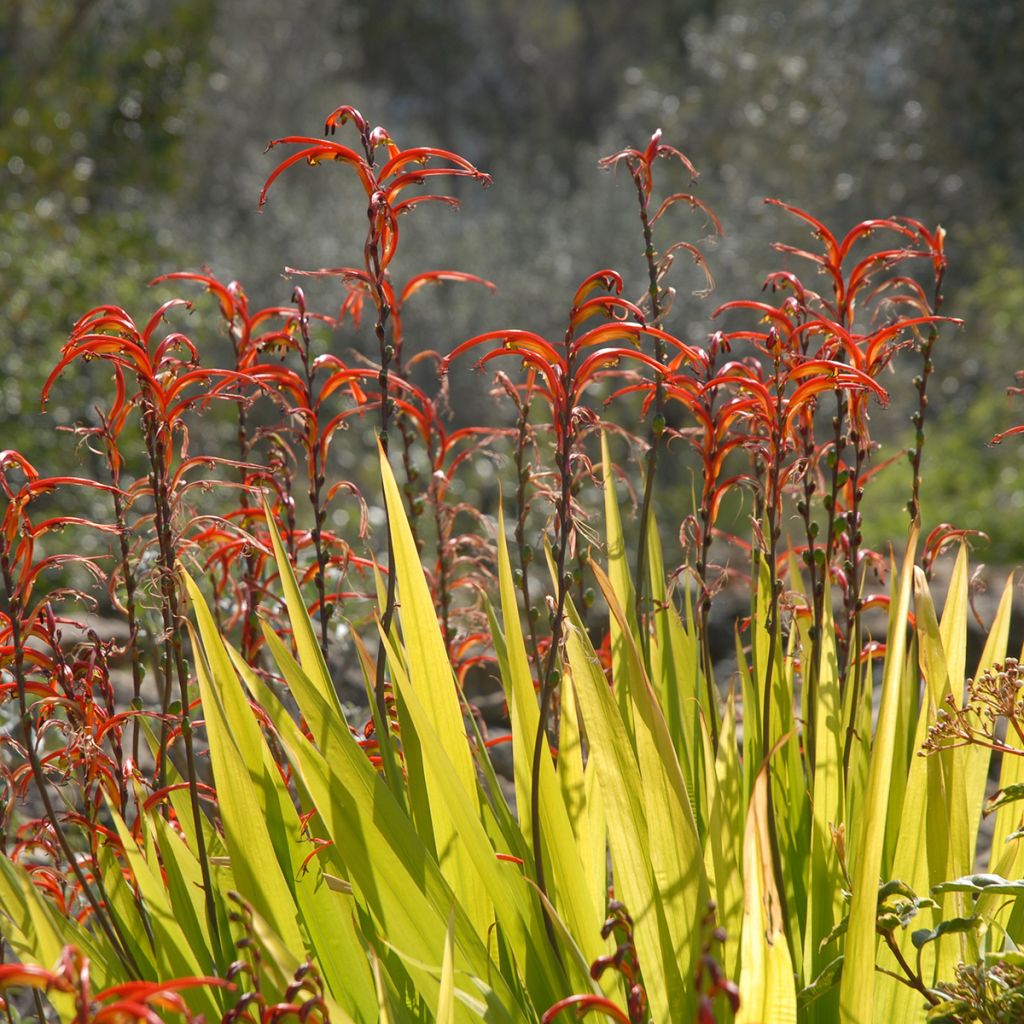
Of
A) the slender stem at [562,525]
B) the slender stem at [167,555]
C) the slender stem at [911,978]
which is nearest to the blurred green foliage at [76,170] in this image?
the slender stem at [167,555]

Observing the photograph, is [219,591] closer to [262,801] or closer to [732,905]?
[262,801]

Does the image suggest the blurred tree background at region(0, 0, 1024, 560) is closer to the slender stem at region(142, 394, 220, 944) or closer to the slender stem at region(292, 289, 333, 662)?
the slender stem at region(292, 289, 333, 662)

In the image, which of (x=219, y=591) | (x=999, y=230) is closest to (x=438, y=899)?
(x=219, y=591)

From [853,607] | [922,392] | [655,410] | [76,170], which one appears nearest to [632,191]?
[76,170]

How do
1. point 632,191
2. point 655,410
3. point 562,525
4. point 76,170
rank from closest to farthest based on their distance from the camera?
point 562,525, point 655,410, point 76,170, point 632,191

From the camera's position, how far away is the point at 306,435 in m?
1.94

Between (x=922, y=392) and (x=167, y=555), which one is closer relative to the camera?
(x=167, y=555)

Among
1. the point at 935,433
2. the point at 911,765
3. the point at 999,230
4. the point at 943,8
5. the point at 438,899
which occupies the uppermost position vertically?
the point at 943,8

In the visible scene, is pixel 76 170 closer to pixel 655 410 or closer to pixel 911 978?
pixel 655 410

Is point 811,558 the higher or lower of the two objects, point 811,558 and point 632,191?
the lower

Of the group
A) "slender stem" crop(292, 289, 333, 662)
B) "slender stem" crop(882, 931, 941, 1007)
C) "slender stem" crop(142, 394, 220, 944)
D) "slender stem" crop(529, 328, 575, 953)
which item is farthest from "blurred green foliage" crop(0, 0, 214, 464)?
"slender stem" crop(882, 931, 941, 1007)

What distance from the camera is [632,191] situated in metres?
11.9

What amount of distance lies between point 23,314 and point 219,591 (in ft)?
15.8

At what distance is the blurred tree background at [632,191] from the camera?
812 centimetres
